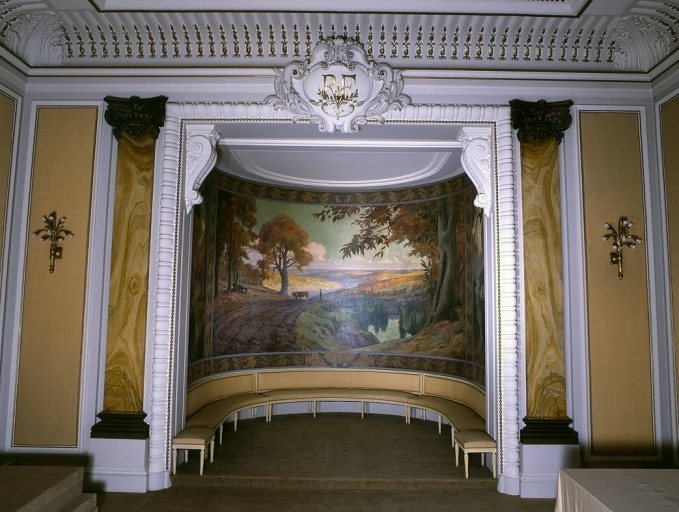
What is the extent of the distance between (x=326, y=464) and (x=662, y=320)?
388cm

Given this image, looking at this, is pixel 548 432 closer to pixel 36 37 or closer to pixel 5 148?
pixel 5 148

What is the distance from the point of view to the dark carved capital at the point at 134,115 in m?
5.25

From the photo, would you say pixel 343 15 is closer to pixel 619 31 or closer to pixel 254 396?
pixel 619 31

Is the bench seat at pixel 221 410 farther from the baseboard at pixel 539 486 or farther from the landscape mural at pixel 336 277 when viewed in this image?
the baseboard at pixel 539 486

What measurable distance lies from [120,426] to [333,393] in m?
3.99

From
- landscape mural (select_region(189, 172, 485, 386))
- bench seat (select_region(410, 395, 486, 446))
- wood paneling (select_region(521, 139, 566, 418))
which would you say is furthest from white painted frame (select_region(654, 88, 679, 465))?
landscape mural (select_region(189, 172, 485, 386))

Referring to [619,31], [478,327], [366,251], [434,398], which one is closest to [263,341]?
[366,251]

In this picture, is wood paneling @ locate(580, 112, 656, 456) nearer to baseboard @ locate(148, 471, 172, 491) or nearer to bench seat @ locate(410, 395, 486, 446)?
bench seat @ locate(410, 395, 486, 446)

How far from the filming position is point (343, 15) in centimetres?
502

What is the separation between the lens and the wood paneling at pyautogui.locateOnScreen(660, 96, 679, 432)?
16.4 feet

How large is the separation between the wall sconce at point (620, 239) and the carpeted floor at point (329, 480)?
244 centimetres

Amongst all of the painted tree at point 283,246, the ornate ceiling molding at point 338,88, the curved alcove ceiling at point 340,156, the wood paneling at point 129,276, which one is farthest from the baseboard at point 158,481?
the painted tree at point 283,246

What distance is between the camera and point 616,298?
509cm

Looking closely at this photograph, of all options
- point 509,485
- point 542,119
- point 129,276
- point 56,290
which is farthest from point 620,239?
point 56,290
